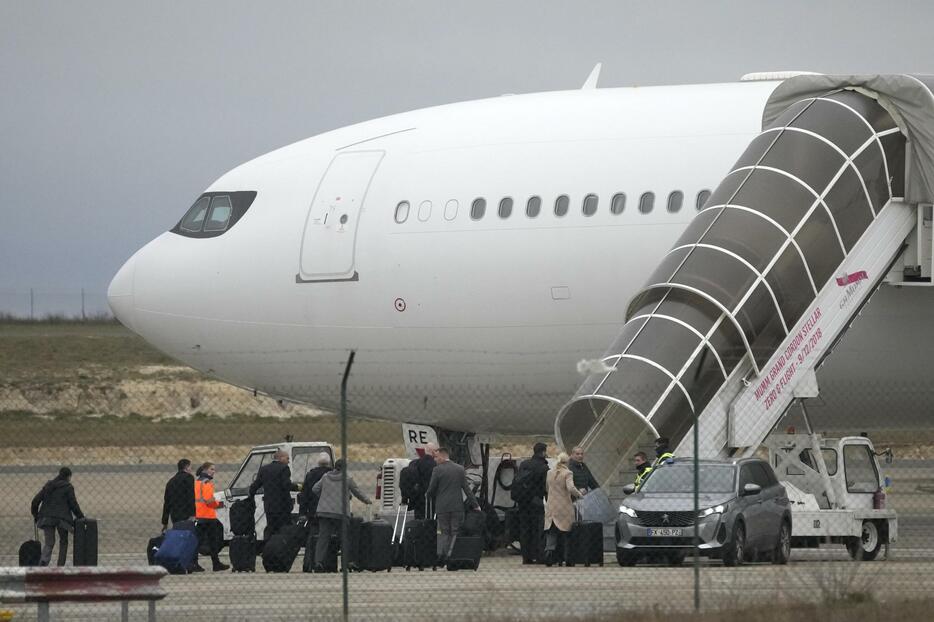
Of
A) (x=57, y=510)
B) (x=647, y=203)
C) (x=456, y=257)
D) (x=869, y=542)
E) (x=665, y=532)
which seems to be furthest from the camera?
(x=456, y=257)

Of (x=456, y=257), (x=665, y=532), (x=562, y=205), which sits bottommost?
(x=665, y=532)

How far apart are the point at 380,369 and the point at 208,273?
295 cm

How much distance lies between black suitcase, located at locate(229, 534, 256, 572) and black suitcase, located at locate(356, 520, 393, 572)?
1544mm

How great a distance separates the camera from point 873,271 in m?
20.7

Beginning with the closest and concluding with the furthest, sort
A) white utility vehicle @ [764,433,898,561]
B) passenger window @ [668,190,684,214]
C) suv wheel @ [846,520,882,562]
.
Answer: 1. white utility vehicle @ [764,433,898,561]
2. suv wheel @ [846,520,882,562]
3. passenger window @ [668,190,684,214]

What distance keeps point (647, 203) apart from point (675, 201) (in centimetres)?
36

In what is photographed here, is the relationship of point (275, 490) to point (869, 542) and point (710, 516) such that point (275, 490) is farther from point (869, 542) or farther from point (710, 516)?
point (869, 542)

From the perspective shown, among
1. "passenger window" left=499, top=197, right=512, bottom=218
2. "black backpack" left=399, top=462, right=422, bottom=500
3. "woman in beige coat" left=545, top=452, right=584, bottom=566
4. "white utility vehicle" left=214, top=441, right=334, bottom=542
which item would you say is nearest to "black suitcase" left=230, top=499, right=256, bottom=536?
"white utility vehicle" left=214, top=441, right=334, bottom=542

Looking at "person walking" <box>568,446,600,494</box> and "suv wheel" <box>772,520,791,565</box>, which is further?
"person walking" <box>568,446,600,494</box>

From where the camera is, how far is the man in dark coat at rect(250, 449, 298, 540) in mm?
21484

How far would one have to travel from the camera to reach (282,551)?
2048 cm

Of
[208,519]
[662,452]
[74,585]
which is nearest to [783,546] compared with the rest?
[662,452]

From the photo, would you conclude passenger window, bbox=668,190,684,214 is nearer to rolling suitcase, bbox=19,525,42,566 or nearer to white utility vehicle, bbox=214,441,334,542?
white utility vehicle, bbox=214,441,334,542

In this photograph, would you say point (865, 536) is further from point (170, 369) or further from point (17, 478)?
point (170, 369)
